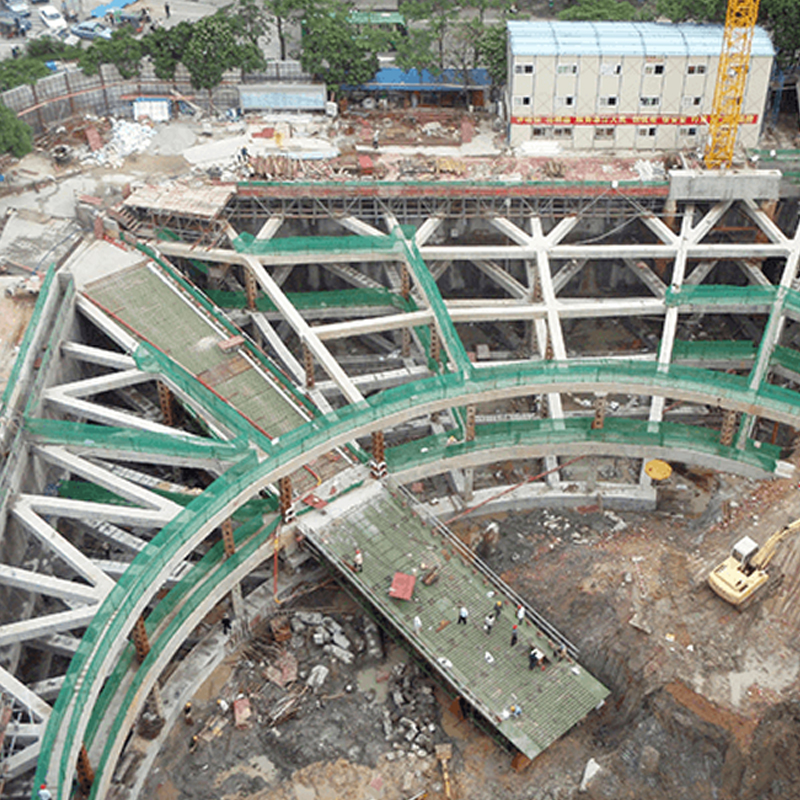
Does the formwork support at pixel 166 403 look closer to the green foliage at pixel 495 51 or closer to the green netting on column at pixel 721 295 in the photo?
the green netting on column at pixel 721 295

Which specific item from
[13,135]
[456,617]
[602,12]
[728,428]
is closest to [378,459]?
[456,617]

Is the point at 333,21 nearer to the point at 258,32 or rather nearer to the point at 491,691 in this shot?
the point at 258,32

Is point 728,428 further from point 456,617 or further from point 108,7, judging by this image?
point 108,7

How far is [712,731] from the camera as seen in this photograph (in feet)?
152

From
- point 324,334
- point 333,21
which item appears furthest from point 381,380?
point 333,21

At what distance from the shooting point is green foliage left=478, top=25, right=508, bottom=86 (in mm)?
80750

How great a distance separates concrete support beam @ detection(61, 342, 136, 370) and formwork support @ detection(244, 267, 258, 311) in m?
11.5

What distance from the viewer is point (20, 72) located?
81.2 meters

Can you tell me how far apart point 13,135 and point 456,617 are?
157ft

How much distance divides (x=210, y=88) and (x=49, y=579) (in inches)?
1901

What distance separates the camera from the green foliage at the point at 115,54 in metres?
82.1

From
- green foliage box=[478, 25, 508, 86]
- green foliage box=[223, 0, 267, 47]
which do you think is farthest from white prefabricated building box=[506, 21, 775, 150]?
green foliage box=[223, 0, 267, 47]

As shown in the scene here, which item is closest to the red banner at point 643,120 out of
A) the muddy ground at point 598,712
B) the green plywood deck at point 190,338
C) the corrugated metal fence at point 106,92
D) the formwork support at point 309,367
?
the corrugated metal fence at point 106,92

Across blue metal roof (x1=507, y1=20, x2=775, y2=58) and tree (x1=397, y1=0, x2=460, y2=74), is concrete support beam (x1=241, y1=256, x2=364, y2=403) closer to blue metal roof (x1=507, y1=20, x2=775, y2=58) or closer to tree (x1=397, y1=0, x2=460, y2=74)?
blue metal roof (x1=507, y1=20, x2=775, y2=58)
